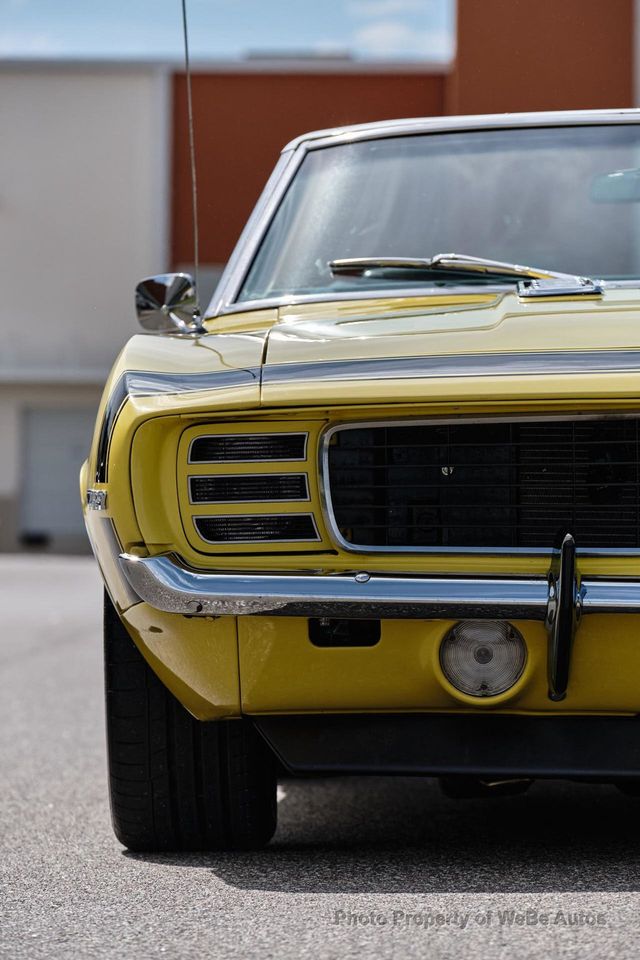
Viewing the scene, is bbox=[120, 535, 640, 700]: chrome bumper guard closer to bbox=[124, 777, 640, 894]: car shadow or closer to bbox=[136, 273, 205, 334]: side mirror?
bbox=[124, 777, 640, 894]: car shadow

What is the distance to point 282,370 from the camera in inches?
122

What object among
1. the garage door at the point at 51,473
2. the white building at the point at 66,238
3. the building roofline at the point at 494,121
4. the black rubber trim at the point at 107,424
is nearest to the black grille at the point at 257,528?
the black rubber trim at the point at 107,424

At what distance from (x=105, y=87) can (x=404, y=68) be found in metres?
5.50

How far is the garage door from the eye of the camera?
94.7 feet

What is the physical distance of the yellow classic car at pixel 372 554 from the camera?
3000 mm

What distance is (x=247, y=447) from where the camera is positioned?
310 cm

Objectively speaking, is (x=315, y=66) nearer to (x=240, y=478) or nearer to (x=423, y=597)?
(x=240, y=478)

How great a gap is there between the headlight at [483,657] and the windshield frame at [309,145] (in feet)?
3.90

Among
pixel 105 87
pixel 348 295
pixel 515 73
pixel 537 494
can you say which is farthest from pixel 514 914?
pixel 105 87

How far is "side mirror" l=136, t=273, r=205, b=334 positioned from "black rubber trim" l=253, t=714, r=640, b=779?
4.27 ft

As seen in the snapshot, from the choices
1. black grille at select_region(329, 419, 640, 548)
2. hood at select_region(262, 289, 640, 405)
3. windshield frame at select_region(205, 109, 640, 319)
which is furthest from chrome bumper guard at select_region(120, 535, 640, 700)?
windshield frame at select_region(205, 109, 640, 319)

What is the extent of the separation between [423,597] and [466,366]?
1.46ft

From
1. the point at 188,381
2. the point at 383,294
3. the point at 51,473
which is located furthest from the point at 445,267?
the point at 51,473

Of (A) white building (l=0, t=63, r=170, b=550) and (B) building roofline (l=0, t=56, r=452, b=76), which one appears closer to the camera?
(B) building roofline (l=0, t=56, r=452, b=76)
